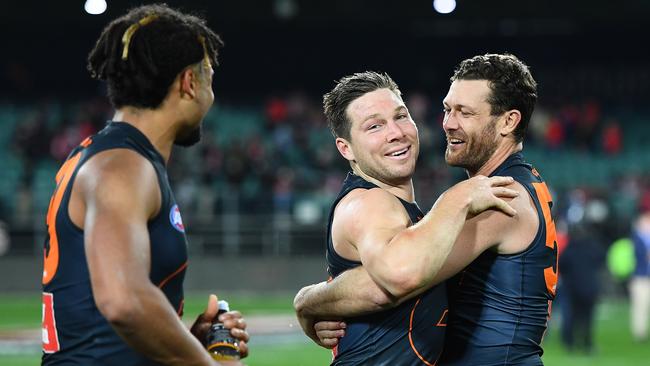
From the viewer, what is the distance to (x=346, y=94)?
4.85m

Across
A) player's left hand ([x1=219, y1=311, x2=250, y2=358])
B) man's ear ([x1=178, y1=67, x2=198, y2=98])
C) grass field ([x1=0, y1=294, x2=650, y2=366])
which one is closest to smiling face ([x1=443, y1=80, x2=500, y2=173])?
player's left hand ([x1=219, y1=311, x2=250, y2=358])

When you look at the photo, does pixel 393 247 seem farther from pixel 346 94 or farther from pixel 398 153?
pixel 346 94

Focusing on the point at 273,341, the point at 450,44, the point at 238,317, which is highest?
the point at 450,44

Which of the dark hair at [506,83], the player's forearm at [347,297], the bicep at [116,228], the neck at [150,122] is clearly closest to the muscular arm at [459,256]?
the player's forearm at [347,297]

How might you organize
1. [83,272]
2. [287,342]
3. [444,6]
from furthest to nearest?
[444,6], [287,342], [83,272]

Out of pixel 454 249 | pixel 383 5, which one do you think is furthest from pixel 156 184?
pixel 383 5

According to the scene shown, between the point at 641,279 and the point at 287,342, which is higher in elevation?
the point at 641,279

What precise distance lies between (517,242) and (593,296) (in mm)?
11180

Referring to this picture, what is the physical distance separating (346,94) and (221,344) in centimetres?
153

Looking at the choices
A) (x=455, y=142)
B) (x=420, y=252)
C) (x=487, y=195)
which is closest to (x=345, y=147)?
(x=455, y=142)

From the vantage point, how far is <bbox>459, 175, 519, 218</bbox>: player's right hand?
4238 millimetres

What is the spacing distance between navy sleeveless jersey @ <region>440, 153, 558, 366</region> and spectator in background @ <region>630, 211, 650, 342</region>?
1237 cm

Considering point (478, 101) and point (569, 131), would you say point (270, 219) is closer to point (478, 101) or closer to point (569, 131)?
point (569, 131)

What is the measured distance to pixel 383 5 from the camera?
27.9 meters
